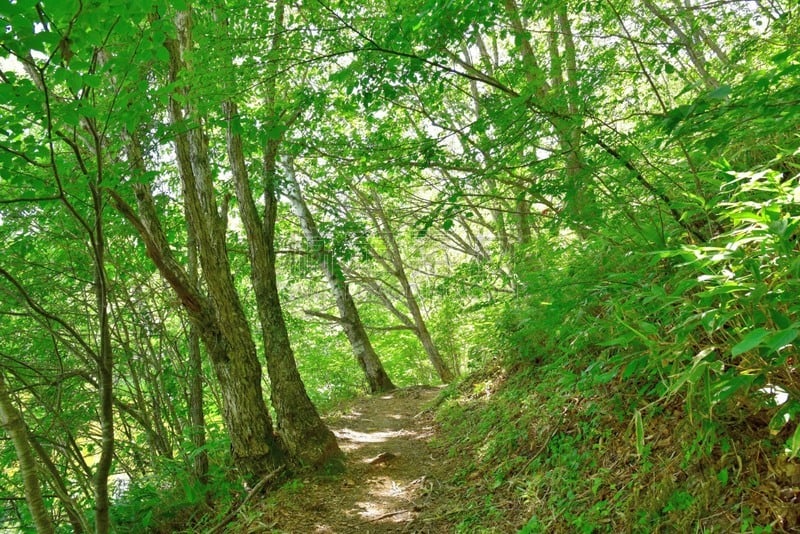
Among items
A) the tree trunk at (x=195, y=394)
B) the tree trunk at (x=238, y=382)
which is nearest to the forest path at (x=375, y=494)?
the tree trunk at (x=238, y=382)

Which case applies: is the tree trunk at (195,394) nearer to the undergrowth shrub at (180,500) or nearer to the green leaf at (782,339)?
the undergrowth shrub at (180,500)

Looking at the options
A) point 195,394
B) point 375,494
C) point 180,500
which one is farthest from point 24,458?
point 195,394

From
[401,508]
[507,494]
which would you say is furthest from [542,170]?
[401,508]

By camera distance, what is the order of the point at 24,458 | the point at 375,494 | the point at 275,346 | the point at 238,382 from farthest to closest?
1. the point at 275,346
2. the point at 238,382
3. the point at 375,494
4. the point at 24,458

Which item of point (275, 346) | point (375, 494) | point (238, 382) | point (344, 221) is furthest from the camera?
point (344, 221)

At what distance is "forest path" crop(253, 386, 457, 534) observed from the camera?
4137mm

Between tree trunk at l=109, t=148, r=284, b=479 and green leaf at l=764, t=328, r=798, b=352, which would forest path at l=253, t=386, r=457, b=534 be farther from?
green leaf at l=764, t=328, r=798, b=352

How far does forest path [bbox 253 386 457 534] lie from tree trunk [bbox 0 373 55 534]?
249 cm

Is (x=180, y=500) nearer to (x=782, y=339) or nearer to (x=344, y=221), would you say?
(x=344, y=221)

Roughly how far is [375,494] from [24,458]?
3492 mm

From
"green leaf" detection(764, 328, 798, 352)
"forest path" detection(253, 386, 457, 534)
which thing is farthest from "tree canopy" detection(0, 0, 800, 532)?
"forest path" detection(253, 386, 457, 534)

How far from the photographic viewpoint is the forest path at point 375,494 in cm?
414

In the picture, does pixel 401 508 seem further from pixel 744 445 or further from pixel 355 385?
pixel 355 385

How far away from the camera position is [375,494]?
484 centimetres
